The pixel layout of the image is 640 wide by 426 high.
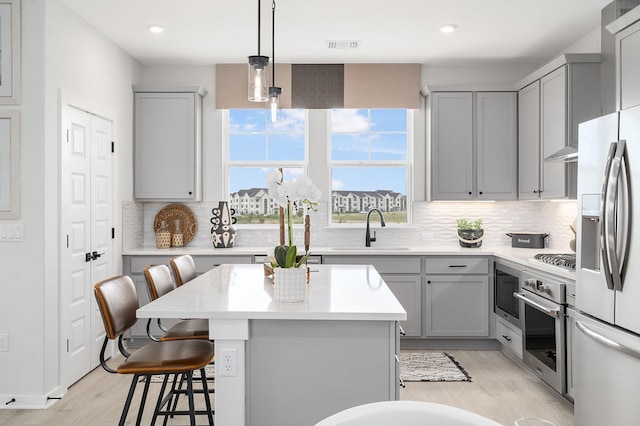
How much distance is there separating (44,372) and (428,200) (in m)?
3.72

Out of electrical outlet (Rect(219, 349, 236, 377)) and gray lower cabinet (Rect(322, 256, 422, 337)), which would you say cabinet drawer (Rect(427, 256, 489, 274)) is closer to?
gray lower cabinet (Rect(322, 256, 422, 337))

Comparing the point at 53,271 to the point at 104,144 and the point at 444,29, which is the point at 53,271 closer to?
the point at 104,144

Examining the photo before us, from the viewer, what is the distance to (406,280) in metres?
4.77

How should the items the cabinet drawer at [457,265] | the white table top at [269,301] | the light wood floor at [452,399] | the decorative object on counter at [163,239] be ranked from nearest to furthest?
1. the white table top at [269,301]
2. the light wood floor at [452,399]
3. the cabinet drawer at [457,265]
4. the decorative object on counter at [163,239]

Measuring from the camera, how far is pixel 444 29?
424 cm

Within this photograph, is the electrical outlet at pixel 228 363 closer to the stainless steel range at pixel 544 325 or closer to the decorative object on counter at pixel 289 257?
the decorative object on counter at pixel 289 257

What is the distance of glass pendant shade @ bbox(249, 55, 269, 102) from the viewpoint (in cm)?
275

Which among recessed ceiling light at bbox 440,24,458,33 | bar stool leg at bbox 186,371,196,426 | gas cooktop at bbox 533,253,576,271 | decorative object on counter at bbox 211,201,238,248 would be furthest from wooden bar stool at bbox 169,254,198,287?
recessed ceiling light at bbox 440,24,458,33

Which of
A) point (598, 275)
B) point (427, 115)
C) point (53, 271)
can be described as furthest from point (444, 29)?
point (53, 271)

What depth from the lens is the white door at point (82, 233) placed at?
3684mm

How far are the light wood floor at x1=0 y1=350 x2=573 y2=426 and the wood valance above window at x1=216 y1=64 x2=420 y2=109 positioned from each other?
2782 mm

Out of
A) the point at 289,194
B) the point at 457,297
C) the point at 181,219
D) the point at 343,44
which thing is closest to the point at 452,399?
the point at 457,297

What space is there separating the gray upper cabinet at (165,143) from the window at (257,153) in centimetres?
50

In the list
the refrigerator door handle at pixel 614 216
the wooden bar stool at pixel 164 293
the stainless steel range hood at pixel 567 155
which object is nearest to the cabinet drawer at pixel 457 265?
the stainless steel range hood at pixel 567 155
